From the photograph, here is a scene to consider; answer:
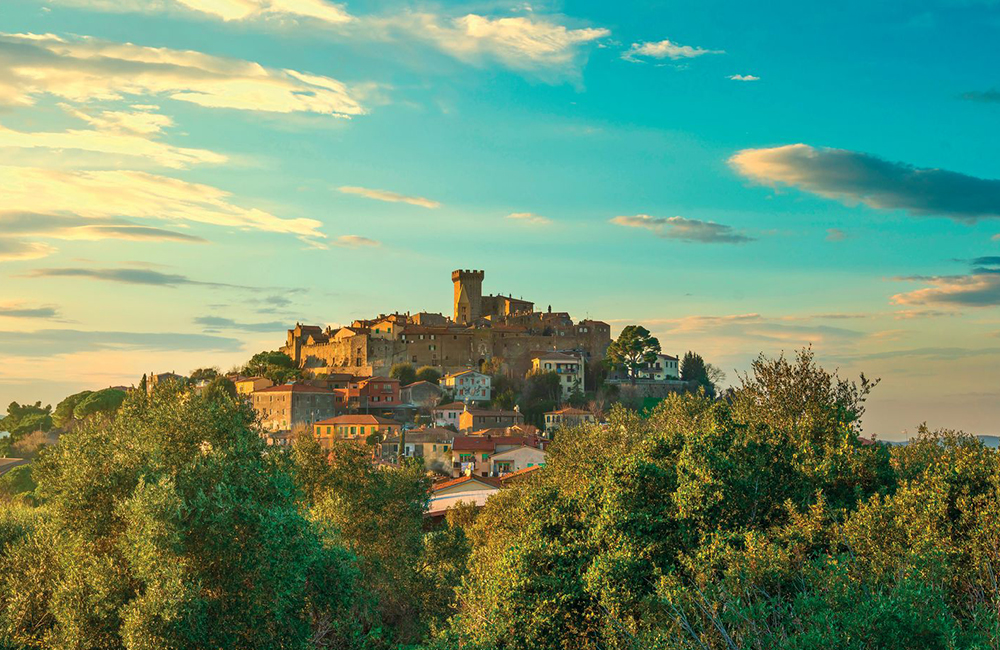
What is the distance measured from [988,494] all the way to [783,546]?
182 inches

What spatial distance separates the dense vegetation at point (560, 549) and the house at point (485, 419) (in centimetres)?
8291

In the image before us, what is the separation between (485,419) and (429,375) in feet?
74.2

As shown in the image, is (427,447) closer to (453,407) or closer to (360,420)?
(360,420)

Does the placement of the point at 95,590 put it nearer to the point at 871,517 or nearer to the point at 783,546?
the point at 783,546

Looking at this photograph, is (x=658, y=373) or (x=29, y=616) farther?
(x=658, y=373)

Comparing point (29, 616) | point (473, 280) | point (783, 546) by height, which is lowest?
point (29, 616)

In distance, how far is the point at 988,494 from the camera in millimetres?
19500

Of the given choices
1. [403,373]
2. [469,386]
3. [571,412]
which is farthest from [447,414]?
[403,373]

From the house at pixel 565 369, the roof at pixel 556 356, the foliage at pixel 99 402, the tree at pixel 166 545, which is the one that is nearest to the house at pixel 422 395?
the house at pixel 565 369

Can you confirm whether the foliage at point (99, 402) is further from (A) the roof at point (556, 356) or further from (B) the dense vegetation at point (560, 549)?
(B) the dense vegetation at point (560, 549)

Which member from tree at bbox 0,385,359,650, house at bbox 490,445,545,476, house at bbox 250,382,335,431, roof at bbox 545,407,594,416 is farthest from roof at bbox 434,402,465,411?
tree at bbox 0,385,359,650

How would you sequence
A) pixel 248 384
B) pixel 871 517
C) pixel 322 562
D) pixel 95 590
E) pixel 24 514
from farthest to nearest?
pixel 248 384
pixel 24 514
pixel 322 562
pixel 871 517
pixel 95 590

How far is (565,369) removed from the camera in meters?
124

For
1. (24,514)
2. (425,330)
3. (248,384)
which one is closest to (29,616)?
(24,514)
